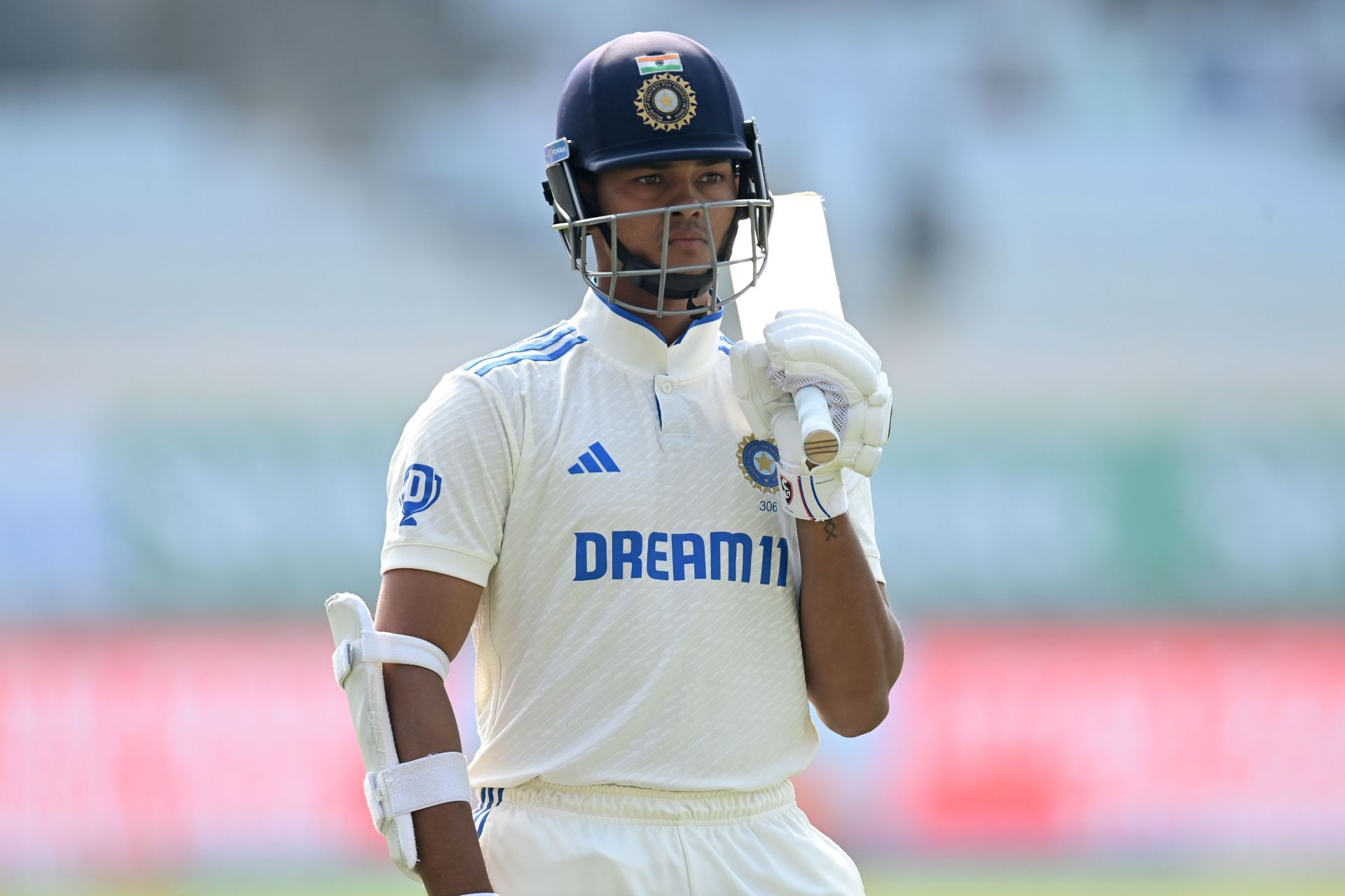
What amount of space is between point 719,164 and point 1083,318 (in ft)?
10.2

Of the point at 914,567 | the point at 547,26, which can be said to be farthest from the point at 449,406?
the point at 547,26

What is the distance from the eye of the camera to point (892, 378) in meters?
4.49

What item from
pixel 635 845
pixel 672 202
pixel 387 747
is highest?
pixel 672 202

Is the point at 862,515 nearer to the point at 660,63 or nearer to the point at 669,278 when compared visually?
the point at 669,278

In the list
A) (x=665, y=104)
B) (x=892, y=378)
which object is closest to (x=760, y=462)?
(x=665, y=104)

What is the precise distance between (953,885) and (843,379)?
2769mm

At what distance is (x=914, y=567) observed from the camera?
4332 mm

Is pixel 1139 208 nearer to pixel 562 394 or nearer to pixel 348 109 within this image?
pixel 348 109

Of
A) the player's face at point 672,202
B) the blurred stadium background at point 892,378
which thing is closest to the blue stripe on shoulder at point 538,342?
the player's face at point 672,202

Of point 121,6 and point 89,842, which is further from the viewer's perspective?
point 121,6

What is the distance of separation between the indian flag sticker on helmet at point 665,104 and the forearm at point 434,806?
0.63 m

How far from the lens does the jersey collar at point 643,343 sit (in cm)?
167

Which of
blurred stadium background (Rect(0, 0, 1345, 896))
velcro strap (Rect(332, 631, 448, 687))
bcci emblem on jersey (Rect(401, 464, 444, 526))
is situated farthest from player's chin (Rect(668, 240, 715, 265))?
blurred stadium background (Rect(0, 0, 1345, 896))

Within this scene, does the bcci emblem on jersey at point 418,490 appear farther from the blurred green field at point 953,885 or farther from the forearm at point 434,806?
the blurred green field at point 953,885
